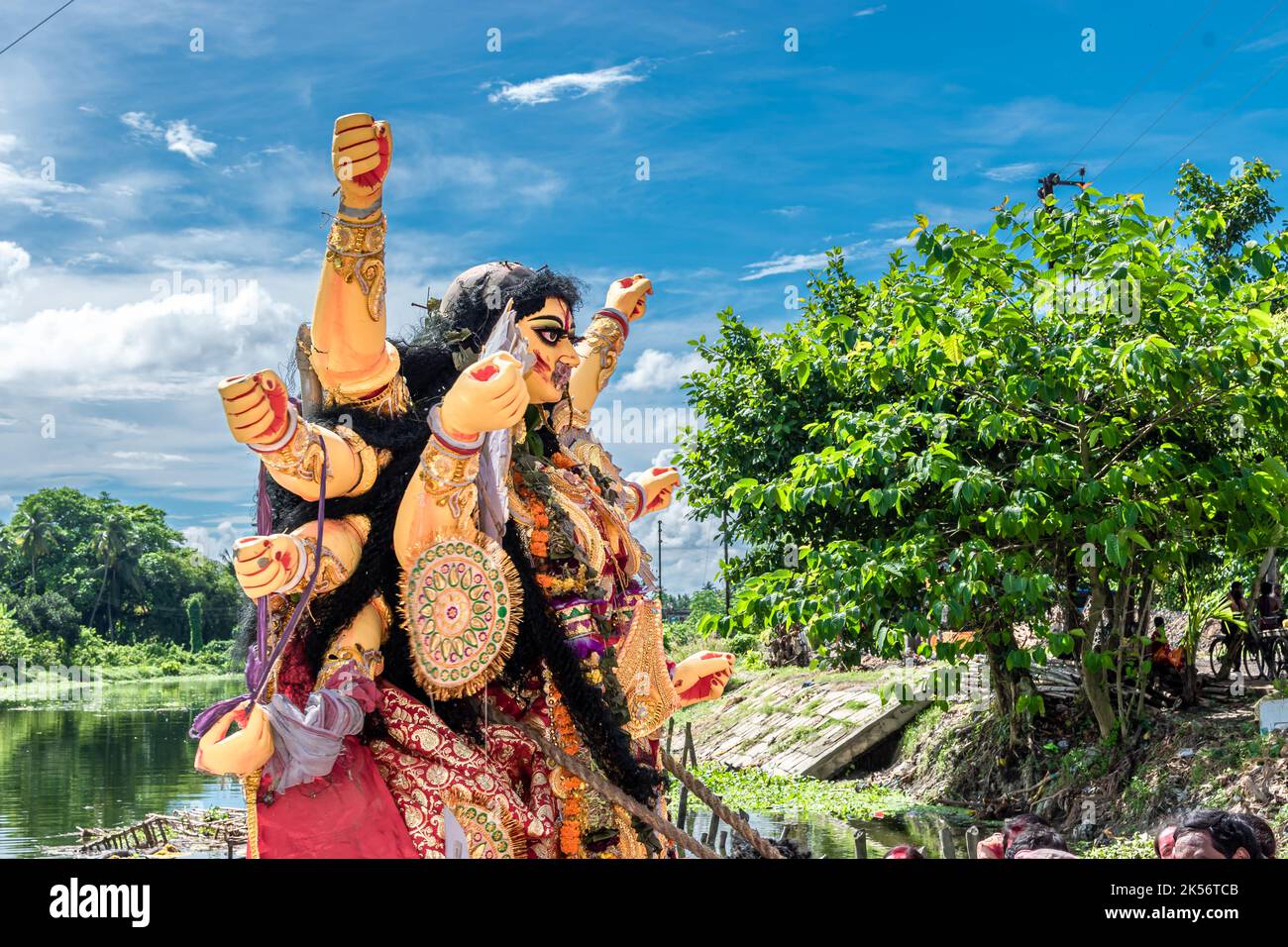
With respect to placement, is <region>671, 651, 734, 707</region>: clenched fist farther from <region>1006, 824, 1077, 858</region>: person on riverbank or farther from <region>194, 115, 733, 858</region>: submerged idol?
<region>1006, 824, 1077, 858</region>: person on riverbank

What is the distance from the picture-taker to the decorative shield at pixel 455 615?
9.01 feet

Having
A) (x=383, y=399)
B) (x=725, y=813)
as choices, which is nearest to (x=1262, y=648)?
(x=725, y=813)

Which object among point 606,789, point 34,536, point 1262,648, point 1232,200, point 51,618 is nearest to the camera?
point 606,789

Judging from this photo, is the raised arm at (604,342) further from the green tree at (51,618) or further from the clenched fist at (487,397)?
the green tree at (51,618)

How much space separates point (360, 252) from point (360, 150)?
0.23 meters

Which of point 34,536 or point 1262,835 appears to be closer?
point 1262,835

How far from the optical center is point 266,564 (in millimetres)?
2529

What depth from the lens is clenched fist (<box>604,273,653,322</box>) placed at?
3775mm

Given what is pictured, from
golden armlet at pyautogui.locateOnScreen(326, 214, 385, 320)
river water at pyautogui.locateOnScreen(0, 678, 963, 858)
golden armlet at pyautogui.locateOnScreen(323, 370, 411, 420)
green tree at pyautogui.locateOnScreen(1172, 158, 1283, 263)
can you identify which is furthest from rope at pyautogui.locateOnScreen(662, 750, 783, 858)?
green tree at pyautogui.locateOnScreen(1172, 158, 1283, 263)

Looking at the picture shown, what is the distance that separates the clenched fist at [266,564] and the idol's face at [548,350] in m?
0.87

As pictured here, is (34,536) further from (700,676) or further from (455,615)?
(455,615)

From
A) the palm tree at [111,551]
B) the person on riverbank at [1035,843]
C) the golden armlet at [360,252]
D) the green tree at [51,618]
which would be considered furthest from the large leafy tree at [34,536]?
the person on riverbank at [1035,843]
